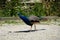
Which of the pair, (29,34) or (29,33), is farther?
(29,33)

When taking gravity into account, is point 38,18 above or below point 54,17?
above

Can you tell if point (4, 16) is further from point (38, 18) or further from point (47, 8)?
point (38, 18)

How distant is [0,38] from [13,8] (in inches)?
274

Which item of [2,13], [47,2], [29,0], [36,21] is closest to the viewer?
[36,21]

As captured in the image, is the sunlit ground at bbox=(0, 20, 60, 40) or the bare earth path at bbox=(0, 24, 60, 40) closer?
the bare earth path at bbox=(0, 24, 60, 40)

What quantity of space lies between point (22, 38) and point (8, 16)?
264 inches

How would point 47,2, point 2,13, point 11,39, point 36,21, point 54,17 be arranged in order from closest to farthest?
1. point 11,39
2. point 36,21
3. point 54,17
4. point 2,13
5. point 47,2

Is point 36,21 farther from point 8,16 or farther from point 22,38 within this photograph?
point 8,16

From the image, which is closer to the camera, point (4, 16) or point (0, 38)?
point (0, 38)

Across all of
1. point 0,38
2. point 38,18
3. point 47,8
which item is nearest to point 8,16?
point 47,8

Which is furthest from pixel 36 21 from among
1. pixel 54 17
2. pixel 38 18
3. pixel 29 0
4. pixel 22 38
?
pixel 29 0

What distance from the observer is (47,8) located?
52.1ft

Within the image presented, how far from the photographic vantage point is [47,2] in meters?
16.7

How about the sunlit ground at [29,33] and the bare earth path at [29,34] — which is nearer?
the bare earth path at [29,34]
